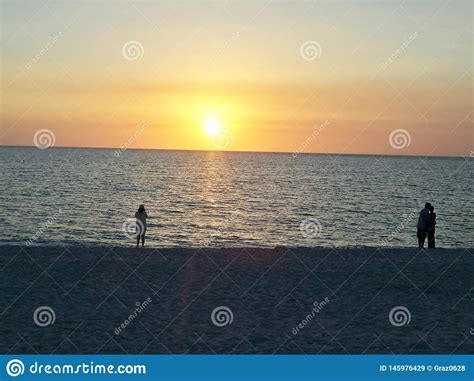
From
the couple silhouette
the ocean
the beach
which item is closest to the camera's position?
the beach

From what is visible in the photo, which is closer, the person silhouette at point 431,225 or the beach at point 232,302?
the beach at point 232,302

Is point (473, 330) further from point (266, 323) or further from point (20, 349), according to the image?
point (20, 349)

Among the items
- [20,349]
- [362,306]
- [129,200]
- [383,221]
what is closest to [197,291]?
[362,306]

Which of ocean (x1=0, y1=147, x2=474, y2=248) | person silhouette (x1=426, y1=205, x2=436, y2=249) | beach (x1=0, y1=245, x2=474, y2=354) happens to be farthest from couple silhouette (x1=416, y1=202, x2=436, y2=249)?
ocean (x1=0, y1=147, x2=474, y2=248)

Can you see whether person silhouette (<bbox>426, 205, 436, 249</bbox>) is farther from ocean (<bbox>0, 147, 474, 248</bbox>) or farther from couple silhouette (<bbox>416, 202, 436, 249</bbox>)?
ocean (<bbox>0, 147, 474, 248</bbox>)

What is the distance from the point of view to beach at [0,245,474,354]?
12023 millimetres

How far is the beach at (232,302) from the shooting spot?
1202cm

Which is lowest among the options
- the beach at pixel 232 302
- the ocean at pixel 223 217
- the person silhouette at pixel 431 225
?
the beach at pixel 232 302

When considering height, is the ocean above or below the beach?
above

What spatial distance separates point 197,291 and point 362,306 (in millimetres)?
4400

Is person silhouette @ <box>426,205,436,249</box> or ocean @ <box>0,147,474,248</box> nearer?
person silhouette @ <box>426,205,436,249</box>

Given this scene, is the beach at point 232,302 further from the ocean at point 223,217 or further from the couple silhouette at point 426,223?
the ocean at point 223,217

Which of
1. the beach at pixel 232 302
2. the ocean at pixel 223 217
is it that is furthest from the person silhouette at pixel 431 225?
the ocean at pixel 223 217

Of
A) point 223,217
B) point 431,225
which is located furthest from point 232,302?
point 223,217
